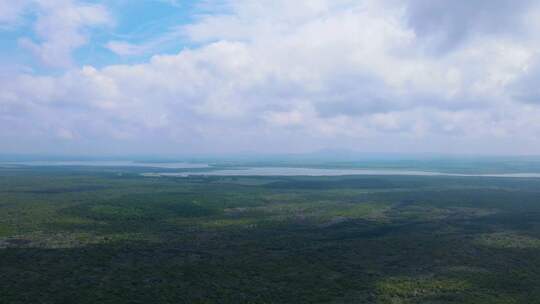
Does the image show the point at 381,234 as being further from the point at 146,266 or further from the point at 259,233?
the point at 146,266

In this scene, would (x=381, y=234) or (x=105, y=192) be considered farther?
(x=105, y=192)

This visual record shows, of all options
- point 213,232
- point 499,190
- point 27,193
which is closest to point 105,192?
point 27,193

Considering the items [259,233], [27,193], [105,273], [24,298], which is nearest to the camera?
[24,298]

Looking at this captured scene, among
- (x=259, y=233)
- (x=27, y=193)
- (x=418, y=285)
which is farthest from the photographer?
(x=27, y=193)

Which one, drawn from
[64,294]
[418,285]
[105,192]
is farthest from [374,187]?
[64,294]

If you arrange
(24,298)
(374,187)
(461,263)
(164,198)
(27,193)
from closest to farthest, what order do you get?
(24,298) → (461,263) → (164,198) → (27,193) → (374,187)

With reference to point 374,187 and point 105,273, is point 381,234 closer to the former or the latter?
point 105,273
